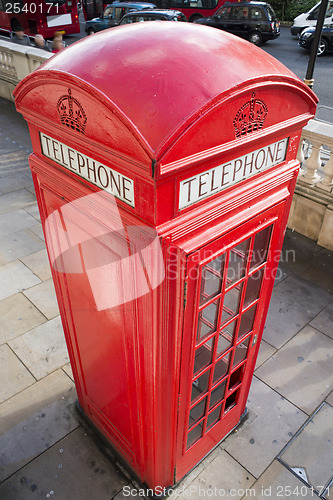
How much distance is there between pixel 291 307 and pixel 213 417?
6.40ft

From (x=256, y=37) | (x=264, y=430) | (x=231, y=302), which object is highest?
(x=231, y=302)

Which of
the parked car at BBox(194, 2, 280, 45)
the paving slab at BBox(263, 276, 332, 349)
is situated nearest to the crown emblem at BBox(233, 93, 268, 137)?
the paving slab at BBox(263, 276, 332, 349)

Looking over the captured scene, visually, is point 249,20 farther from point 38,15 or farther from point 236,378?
point 236,378

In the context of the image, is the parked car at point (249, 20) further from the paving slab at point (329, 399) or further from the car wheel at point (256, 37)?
the paving slab at point (329, 399)

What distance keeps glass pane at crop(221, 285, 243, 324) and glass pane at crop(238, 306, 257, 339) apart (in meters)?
0.21

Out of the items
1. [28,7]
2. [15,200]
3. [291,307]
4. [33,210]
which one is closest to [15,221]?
[33,210]

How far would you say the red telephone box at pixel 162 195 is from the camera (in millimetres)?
1318

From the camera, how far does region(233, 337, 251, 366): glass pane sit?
2668 millimetres

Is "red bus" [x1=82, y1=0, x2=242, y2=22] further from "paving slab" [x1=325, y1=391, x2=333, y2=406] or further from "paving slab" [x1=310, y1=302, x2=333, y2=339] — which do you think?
"paving slab" [x1=325, y1=391, x2=333, y2=406]

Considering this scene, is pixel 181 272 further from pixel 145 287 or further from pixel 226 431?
pixel 226 431

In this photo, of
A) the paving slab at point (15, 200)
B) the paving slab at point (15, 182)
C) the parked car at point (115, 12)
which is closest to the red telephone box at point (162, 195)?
the paving slab at point (15, 200)

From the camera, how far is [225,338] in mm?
2436

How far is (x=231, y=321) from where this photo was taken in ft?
7.42

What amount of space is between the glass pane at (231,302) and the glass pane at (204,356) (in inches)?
7.3
